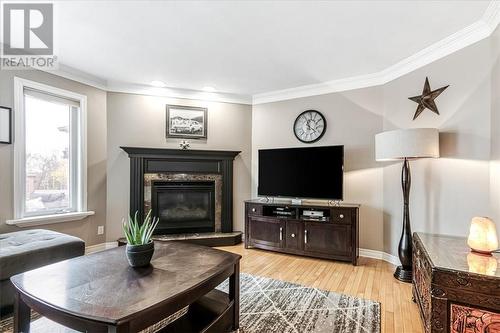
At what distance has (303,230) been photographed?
3.59 m

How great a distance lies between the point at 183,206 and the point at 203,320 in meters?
2.68

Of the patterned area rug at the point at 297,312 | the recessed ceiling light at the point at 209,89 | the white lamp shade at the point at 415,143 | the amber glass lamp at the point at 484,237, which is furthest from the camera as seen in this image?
the recessed ceiling light at the point at 209,89

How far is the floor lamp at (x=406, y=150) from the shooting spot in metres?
2.56

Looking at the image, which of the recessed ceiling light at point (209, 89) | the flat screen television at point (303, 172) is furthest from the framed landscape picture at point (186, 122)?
the flat screen television at point (303, 172)

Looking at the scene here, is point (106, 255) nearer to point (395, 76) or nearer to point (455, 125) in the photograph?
point (455, 125)

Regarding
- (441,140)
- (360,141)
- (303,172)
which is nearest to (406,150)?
(441,140)

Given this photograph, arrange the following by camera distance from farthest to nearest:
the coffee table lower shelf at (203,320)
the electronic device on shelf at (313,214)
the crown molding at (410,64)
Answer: the electronic device on shelf at (313,214), the crown molding at (410,64), the coffee table lower shelf at (203,320)

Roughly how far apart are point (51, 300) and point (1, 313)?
48.5 inches

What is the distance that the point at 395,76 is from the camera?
11.1 feet

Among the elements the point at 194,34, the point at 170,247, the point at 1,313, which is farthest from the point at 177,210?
the point at 194,34

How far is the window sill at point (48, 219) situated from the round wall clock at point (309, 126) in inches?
128

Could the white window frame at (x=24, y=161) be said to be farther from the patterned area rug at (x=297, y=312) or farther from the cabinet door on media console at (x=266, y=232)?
the cabinet door on media console at (x=266, y=232)

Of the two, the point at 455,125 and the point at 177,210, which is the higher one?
the point at 455,125

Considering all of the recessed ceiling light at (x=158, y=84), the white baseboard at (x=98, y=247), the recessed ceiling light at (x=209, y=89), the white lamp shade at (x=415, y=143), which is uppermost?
the recessed ceiling light at (x=158, y=84)
